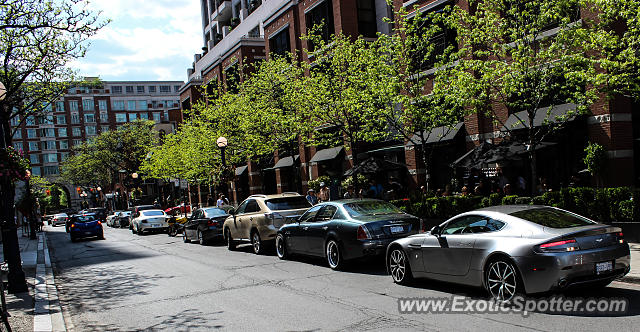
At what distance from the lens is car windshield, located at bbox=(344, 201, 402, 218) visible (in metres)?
10.9

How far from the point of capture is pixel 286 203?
587 inches

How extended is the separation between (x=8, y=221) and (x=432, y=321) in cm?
920

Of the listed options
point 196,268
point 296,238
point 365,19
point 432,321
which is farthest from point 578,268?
point 365,19

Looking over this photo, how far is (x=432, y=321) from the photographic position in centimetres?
658

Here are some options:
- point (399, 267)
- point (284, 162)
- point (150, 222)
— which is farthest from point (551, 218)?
point (284, 162)

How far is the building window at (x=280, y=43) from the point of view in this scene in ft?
107

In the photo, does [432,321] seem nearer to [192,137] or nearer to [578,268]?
[578,268]

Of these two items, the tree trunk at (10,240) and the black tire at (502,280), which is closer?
the black tire at (502,280)

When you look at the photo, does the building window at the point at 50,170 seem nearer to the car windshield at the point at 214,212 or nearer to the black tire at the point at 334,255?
the car windshield at the point at 214,212

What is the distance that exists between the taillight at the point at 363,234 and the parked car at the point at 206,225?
1029 cm

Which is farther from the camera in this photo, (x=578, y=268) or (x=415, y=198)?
(x=415, y=198)

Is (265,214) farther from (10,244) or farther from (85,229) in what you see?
(85,229)

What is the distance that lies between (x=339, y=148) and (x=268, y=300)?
1921 centimetres

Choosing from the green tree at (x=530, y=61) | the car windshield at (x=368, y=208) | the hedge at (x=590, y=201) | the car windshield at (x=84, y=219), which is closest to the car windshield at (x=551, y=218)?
the car windshield at (x=368, y=208)
